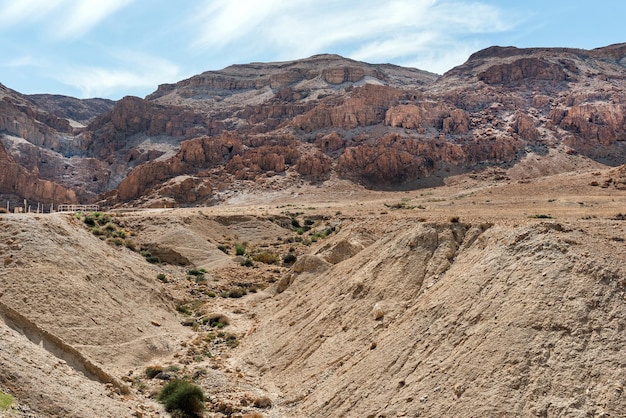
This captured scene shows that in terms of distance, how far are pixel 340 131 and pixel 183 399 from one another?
2778 inches

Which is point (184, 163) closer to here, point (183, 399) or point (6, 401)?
point (183, 399)

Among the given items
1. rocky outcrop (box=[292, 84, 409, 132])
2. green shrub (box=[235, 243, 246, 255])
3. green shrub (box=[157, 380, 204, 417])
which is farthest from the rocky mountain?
green shrub (box=[157, 380, 204, 417])

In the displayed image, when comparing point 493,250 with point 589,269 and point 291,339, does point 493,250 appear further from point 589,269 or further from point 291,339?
point 291,339

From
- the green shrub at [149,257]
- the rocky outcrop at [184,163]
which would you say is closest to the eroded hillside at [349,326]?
the green shrub at [149,257]

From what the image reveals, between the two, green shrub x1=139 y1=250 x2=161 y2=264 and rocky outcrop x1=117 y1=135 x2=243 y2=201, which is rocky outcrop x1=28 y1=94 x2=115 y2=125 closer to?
rocky outcrop x1=117 y1=135 x2=243 y2=201

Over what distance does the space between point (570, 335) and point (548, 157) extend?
69.0 metres

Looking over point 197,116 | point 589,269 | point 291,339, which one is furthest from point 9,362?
point 197,116

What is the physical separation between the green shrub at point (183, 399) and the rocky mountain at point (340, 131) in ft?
171

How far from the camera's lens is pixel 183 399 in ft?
39.8

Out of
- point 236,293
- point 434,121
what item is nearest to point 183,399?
point 236,293

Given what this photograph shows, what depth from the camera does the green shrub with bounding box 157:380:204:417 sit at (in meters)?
12.1

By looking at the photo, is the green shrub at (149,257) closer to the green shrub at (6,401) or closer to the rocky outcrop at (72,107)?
the green shrub at (6,401)

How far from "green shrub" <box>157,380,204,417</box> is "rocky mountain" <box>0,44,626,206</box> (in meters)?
52.0

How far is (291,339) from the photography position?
15078 millimetres
